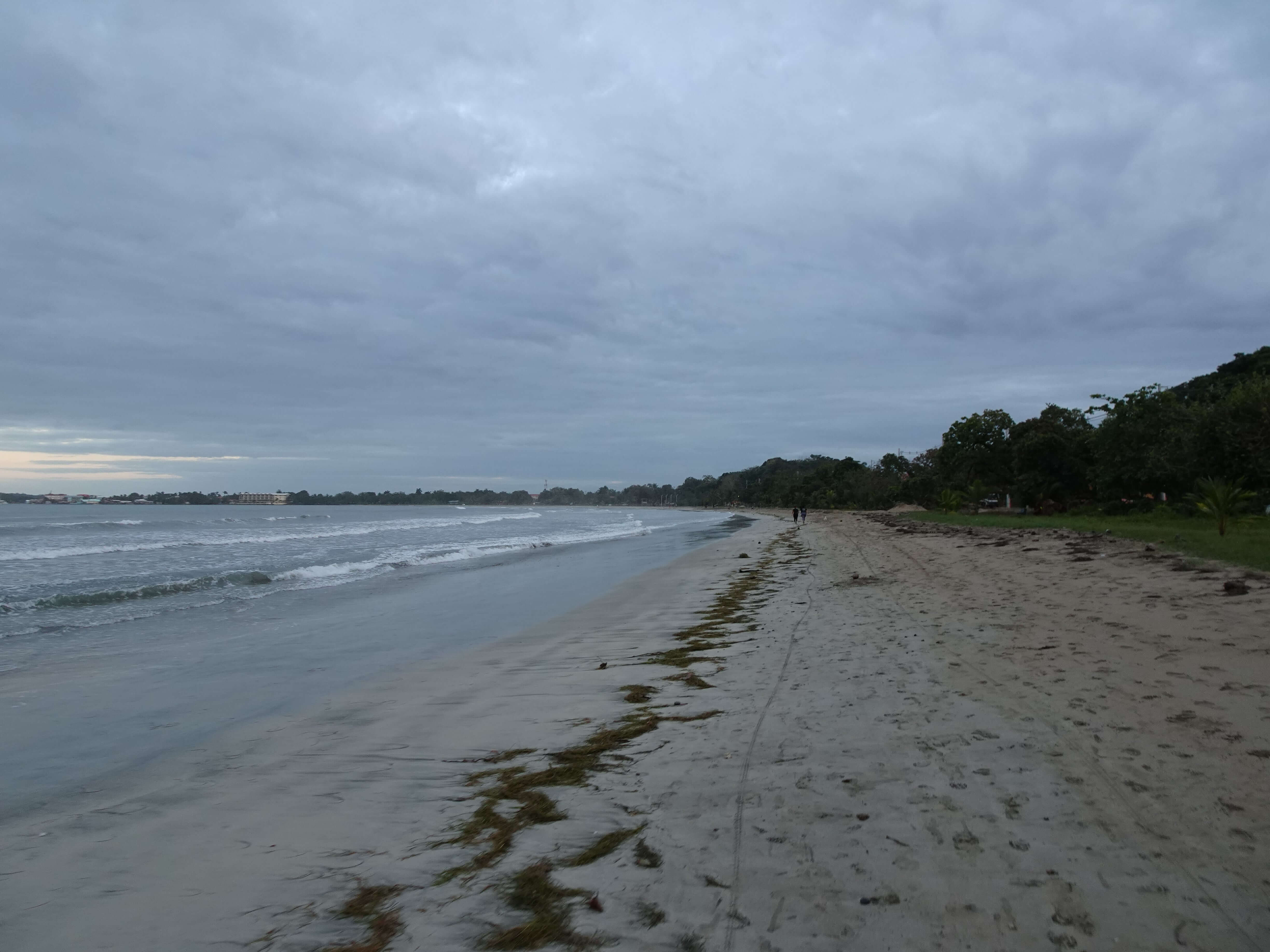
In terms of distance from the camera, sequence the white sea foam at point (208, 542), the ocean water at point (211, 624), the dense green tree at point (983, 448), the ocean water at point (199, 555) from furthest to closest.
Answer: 1. the dense green tree at point (983, 448)
2. the white sea foam at point (208, 542)
3. the ocean water at point (199, 555)
4. the ocean water at point (211, 624)

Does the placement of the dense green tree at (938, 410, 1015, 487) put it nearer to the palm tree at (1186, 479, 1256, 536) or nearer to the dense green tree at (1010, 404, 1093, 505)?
the dense green tree at (1010, 404, 1093, 505)

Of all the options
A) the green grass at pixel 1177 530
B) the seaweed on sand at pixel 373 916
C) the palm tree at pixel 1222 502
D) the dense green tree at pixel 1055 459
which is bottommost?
the seaweed on sand at pixel 373 916

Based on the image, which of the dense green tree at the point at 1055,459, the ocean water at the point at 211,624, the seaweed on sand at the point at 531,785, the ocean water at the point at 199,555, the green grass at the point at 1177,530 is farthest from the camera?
the dense green tree at the point at 1055,459

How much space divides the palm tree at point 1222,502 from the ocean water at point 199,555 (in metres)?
20.4

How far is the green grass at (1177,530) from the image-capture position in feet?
35.2

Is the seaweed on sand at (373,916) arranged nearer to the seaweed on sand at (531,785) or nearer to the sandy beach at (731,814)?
the sandy beach at (731,814)

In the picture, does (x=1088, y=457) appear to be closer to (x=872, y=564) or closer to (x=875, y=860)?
(x=872, y=564)

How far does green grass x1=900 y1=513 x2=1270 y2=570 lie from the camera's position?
35.2 feet

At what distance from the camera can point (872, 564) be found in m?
16.9

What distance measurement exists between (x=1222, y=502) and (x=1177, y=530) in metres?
2.15

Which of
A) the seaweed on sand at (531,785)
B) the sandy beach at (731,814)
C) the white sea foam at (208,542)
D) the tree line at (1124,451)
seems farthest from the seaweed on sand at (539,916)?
the white sea foam at (208,542)

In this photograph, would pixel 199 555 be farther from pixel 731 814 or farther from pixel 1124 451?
pixel 1124 451

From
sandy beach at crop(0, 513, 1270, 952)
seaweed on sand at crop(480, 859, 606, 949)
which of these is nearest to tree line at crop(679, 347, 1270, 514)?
sandy beach at crop(0, 513, 1270, 952)

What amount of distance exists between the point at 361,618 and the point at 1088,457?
42.7m
